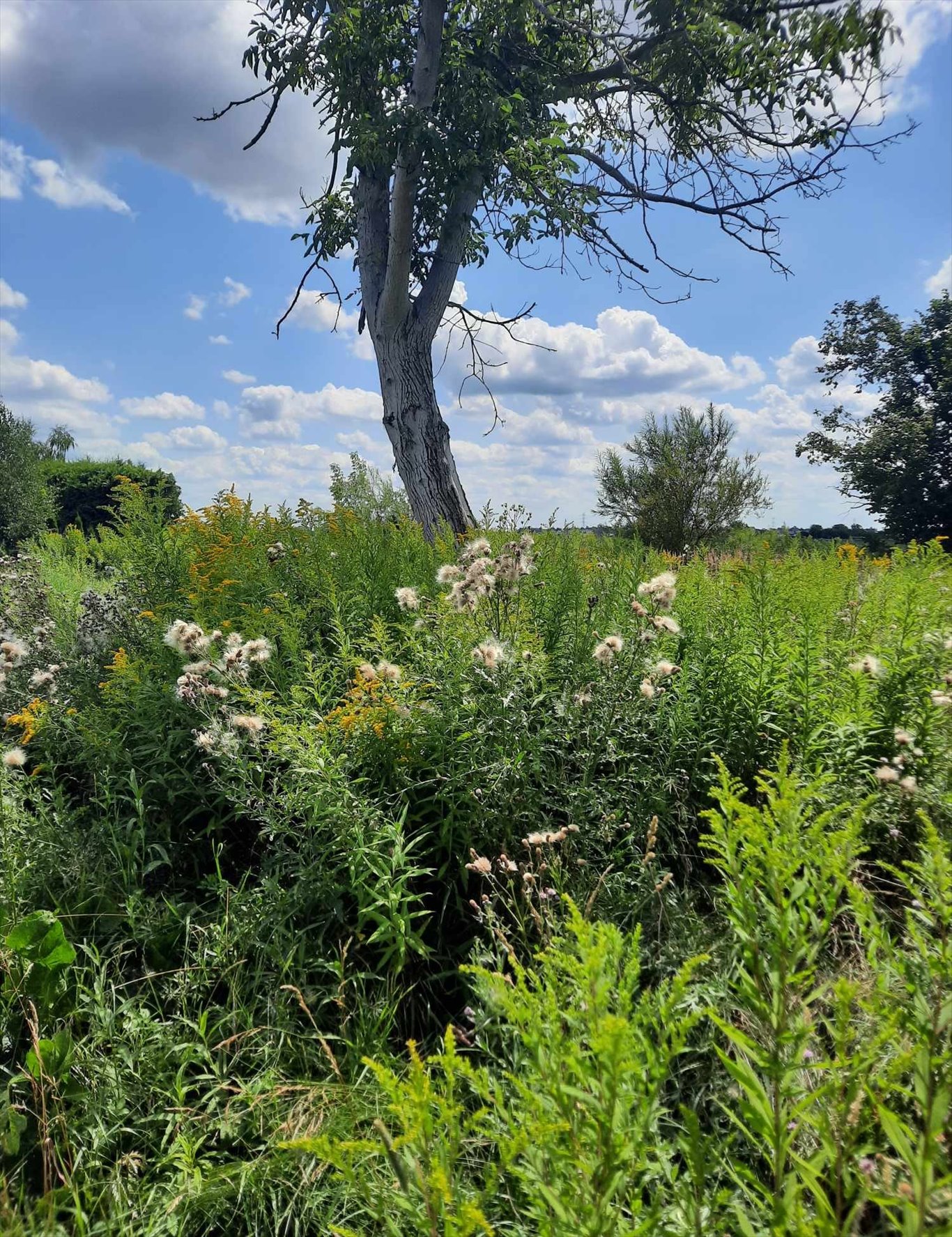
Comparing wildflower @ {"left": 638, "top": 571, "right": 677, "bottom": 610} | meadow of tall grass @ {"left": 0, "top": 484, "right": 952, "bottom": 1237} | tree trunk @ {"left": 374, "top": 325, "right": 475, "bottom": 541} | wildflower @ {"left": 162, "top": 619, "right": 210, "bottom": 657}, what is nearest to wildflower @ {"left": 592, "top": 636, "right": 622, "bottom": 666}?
meadow of tall grass @ {"left": 0, "top": 484, "right": 952, "bottom": 1237}

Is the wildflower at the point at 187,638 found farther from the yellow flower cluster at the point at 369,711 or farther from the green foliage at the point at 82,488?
the green foliage at the point at 82,488

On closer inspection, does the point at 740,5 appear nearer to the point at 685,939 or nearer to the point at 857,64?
the point at 857,64

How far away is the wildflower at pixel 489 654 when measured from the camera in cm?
277

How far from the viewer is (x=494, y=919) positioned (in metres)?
2.15

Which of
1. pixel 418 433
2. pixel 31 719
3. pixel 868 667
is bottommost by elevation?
pixel 31 719

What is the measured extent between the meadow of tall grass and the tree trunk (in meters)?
4.36

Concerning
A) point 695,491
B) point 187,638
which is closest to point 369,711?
point 187,638

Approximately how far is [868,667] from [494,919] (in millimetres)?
1906

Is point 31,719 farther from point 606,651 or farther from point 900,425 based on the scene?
point 900,425

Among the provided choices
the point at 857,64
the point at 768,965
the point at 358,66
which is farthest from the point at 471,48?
the point at 768,965

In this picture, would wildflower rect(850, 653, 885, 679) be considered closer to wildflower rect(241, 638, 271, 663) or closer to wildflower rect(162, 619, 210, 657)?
wildflower rect(241, 638, 271, 663)

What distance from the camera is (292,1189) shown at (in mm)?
1909

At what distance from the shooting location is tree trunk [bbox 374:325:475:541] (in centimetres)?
854

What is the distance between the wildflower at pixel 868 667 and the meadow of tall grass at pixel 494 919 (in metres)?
0.04
